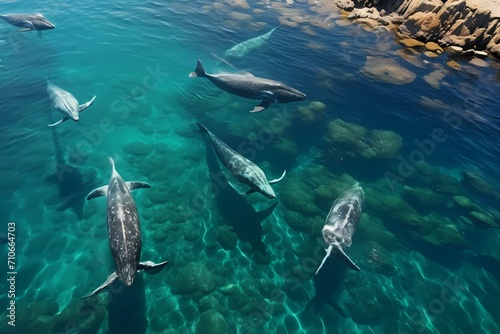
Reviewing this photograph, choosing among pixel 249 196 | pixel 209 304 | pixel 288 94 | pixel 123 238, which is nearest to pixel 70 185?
pixel 123 238

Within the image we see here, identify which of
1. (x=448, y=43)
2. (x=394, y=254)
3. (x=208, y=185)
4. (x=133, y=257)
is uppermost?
(x=448, y=43)

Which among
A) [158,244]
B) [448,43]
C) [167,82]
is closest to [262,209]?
[158,244]

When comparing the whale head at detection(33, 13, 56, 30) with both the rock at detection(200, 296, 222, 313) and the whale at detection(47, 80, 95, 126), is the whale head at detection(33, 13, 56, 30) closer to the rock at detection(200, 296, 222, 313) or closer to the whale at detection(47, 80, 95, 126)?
the whale at detection(47, 80, 95, 126)

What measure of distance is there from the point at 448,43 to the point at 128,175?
110 feet

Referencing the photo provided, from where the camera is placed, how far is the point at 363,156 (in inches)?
628

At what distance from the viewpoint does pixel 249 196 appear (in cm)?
1329

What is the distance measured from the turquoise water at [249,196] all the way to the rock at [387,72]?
0.96m

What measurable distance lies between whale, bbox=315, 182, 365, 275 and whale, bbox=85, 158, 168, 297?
5.80 m

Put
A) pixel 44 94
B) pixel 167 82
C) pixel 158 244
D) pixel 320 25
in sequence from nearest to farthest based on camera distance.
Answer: pixel 158 244 < pixel 44 94 < pixel 167 82 < pixel 320 25

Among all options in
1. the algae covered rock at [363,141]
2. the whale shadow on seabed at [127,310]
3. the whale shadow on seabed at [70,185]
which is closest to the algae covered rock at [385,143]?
the algae covered rock at [363,141]

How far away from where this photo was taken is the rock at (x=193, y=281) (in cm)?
989

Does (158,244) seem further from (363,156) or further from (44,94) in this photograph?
(44,94)

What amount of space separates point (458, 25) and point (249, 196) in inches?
1211

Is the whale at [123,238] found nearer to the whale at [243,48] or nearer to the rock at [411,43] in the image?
the whale at [243,48]
